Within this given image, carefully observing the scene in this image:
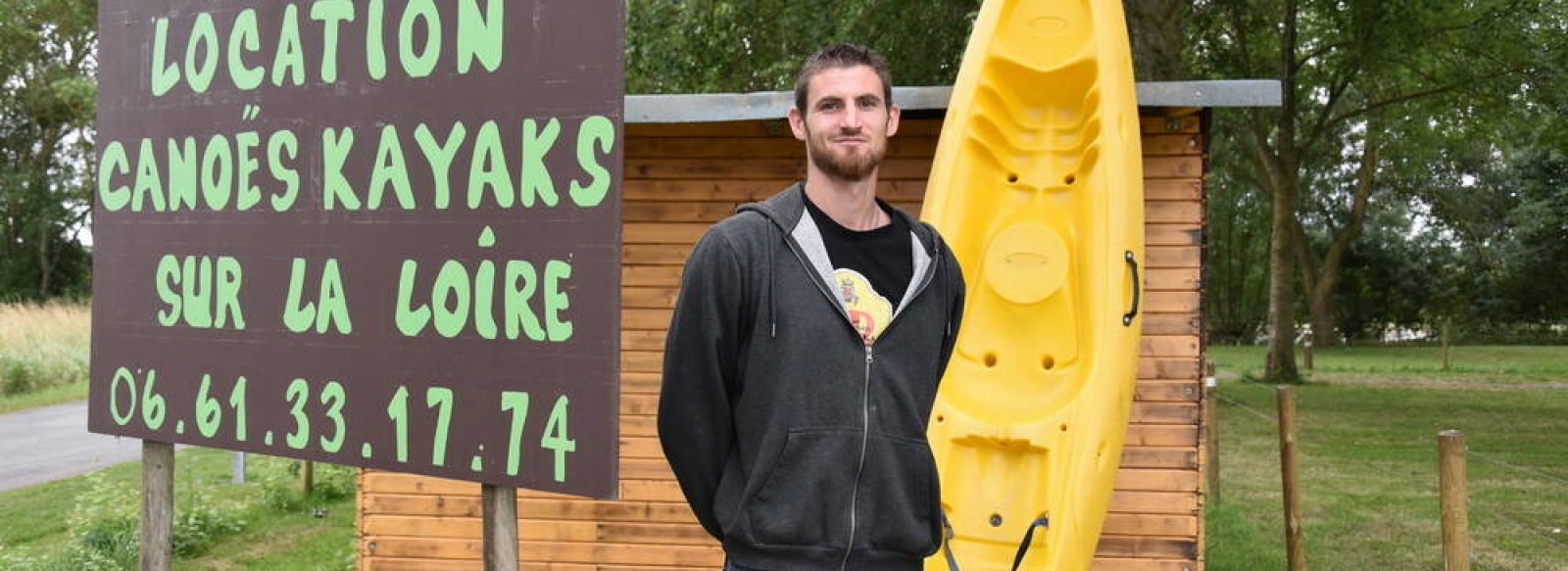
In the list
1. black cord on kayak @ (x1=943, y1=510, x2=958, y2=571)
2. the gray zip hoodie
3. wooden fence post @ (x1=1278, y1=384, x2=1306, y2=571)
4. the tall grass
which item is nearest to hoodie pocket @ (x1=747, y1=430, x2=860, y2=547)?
the gray zip hoodie

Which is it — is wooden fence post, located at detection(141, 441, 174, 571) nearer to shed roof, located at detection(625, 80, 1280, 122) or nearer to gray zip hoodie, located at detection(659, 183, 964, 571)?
gray zip hoodie, located at detection(659, 183, 964, 571)

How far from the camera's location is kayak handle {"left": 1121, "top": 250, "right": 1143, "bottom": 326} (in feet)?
17.6

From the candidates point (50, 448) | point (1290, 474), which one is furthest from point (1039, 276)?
point (50, 448)

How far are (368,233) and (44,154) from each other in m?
40.8

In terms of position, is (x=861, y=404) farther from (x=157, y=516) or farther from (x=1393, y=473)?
(x=1393, y=473)

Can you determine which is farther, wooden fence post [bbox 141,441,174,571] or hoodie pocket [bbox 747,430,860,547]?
wooden fence post [bbox 141,441,174,571]

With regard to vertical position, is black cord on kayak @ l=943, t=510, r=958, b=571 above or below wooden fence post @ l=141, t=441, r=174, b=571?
below

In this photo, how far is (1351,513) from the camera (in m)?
9.81

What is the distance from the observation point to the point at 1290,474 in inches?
256

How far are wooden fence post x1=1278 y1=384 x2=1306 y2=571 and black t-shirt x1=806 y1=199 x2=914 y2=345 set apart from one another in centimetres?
461

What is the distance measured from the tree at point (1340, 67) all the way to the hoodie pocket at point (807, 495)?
47.4 ft

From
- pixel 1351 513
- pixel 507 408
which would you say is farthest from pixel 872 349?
pixel 1351 513

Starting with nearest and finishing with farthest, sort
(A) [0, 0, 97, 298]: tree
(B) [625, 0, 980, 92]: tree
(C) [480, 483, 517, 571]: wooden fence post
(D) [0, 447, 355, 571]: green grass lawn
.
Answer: (C) [480, 483, 517, 571]: wooden fence post
(D) [0, 447, 355, 571]: green grass lawn
(B) [625, 0, 980, 92]: tree
(A) [0, 0, 97, 298]: tree

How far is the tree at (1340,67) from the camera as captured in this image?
1639 cm
